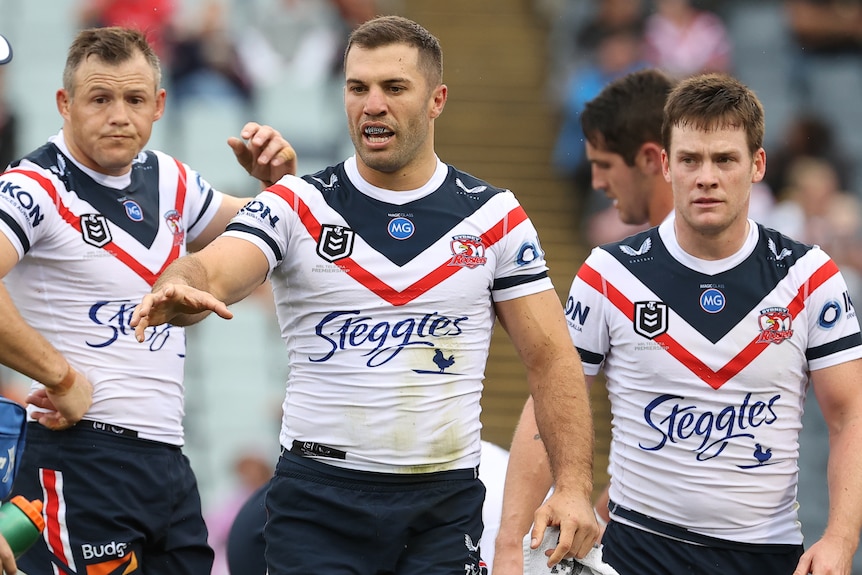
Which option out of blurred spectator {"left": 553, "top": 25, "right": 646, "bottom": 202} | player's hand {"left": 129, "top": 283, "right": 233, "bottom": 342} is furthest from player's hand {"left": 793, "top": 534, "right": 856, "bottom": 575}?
blurred spectator {"left": 553, "top": 25, "right": 646, "bottom": 202}

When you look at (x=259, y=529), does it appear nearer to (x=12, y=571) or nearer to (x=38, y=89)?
(x=12, y=571)

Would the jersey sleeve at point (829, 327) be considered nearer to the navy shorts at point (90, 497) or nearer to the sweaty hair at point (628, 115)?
the sweaty hair at point (628, 115)

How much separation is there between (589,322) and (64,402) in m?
2.02

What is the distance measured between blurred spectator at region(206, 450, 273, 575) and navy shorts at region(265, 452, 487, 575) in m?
5.82

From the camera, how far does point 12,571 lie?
175 inches

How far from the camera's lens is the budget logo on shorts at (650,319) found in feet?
17.8

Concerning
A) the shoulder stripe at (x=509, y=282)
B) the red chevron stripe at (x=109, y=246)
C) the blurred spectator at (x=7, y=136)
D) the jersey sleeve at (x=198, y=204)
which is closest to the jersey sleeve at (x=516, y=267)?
the shoulder stripe at (x=509, y=282)

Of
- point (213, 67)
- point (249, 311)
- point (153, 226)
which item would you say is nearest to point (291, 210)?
point (153, 226)

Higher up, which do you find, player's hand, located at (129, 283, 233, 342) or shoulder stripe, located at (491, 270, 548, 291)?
shoulder stripe, located at (491, 270, 548, 291)

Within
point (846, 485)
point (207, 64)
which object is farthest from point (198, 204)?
point (207, 64)

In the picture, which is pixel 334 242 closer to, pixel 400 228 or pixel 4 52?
pixel 400 228

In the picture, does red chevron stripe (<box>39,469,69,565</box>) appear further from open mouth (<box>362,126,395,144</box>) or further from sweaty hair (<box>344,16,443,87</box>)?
sweaty hair (<box>344,16,443,87</box>)

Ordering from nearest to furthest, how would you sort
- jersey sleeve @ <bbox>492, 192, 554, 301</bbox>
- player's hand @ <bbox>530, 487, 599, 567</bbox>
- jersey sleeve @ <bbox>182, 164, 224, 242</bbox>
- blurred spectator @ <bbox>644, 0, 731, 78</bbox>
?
player's hand @ <bbox>530, 487, 599, 567</bbox>, jersey sleeve @ <bbox>492, 192, 554, 301</bbox>, jersey sleeve @ <bbox>182, 164, 224, 242</bbox>, blurred spectator @ <bbox>644, 0, 731, 78</bbox>

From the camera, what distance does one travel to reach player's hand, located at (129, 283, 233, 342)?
420 cm
